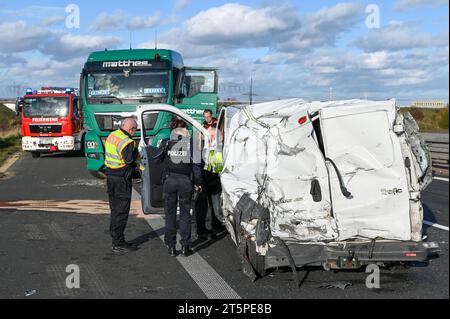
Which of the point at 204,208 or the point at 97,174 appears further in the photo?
the point at 97,174

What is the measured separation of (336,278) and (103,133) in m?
9.00

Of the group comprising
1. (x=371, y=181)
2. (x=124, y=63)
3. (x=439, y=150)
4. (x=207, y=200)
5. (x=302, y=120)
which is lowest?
(x=207, y=200)

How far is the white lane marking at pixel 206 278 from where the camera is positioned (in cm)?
547

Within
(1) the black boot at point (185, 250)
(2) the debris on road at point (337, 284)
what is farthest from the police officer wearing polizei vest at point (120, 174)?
(2) the debris on road at point (337, 284)

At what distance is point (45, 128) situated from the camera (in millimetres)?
20078

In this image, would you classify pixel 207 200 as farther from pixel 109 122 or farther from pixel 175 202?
pixel 109 122

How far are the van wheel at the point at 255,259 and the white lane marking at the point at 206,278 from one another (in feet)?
1.19

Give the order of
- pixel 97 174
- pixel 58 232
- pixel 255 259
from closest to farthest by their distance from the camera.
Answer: pixel 255 259, pixel 58 232, pixel 97 174

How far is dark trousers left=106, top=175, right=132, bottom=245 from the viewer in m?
7.18

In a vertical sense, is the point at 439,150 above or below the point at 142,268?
above

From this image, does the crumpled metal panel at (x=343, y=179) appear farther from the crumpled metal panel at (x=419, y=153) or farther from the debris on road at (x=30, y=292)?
the debris on road at (x=30, y=292)

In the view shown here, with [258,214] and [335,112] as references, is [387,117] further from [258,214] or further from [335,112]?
[258,214]

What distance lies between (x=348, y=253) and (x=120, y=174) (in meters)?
3.28

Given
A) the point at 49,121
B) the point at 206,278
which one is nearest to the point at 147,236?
the point at 206,278
